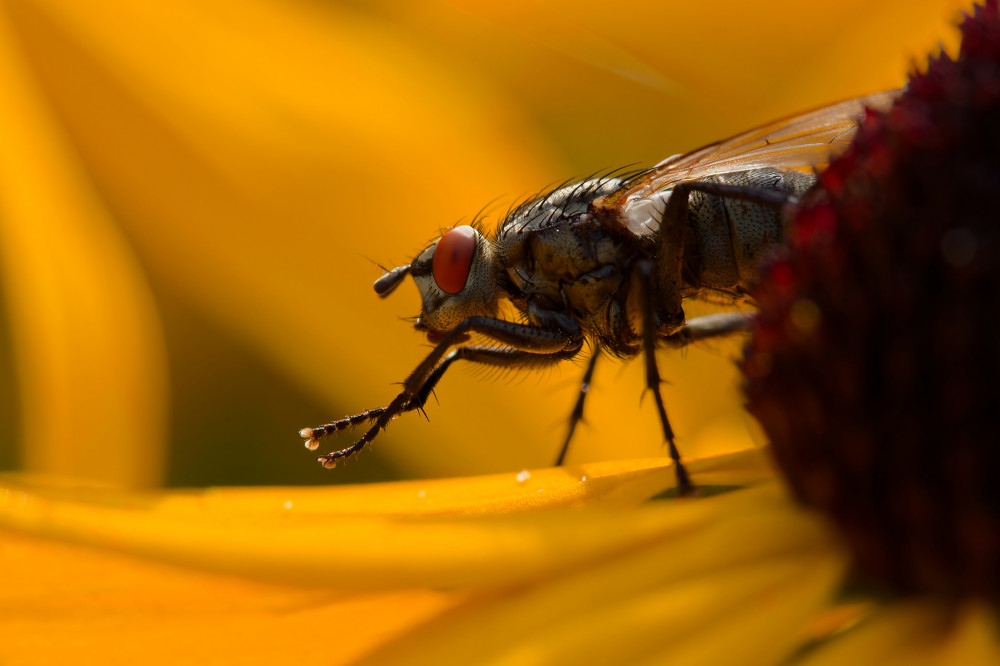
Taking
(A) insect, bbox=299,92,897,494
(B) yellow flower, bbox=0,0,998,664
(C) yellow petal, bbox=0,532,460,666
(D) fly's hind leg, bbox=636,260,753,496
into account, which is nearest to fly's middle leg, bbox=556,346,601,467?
(A) insect, bbox=299,92,897,494

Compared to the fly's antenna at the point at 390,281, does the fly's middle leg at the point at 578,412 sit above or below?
below

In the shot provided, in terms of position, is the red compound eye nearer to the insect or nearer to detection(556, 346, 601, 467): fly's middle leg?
the insect

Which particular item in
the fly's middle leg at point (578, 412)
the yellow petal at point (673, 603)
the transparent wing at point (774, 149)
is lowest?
the fly's middle leg at point (578, 412)

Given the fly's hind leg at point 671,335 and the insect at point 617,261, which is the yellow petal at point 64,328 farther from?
the fly's hind leg at point 671,335

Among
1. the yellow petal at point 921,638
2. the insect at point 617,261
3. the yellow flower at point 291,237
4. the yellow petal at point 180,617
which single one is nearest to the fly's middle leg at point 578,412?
the insect at point 617,261

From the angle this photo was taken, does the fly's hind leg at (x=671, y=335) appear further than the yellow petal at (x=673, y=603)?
→ Yes

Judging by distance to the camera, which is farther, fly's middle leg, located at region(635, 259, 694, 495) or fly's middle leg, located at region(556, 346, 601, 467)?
fly's middle leg, located at region(556, 346, 601, 467)

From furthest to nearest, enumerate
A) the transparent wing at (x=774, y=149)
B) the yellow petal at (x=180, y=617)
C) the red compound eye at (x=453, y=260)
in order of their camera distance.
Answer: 1. the red compound eye at (x=453, y=260)
2. the transparent wing at (x=774, y=149)
3. the yellow petal at (x=180, y=617)

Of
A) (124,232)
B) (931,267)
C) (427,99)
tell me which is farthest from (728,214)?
(124,232)
